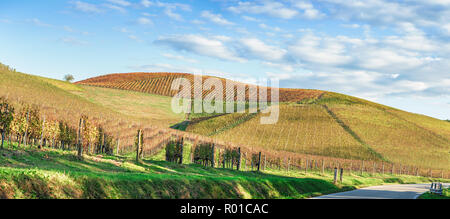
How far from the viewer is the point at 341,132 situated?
106m

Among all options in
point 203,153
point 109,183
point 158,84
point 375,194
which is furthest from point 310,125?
point 109,183

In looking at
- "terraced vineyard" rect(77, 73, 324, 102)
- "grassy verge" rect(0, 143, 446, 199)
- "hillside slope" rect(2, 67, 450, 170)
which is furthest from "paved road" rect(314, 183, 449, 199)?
"terraced vineyard" rect(77, 73, 324, 102)

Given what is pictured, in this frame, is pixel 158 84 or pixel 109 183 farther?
pixel 158 84

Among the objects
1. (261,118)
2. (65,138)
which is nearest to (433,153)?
(261,118)

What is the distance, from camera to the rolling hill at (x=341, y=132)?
92562 mm

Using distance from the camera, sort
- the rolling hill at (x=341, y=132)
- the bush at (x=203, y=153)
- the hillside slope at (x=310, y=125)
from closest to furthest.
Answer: the bush at (x=203, y=153) → the hillside slope at (x=310, y=125) → the rolling hill at (x=341, y=132)

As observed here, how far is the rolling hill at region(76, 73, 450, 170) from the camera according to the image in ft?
304

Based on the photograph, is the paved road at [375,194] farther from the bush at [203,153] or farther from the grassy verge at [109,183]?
the bush at [203,153]

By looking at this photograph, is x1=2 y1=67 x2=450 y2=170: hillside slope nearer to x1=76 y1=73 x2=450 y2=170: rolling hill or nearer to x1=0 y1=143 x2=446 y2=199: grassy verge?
x1=76 y1=73 x2=450 y2=170: rolling hill

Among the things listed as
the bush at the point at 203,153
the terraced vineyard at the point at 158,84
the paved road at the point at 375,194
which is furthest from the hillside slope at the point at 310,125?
the paved road at the point at 375,194

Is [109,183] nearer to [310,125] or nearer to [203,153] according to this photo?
[203,153]

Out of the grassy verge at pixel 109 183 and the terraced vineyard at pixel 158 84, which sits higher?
the terraced vineyard at pixel 158 84

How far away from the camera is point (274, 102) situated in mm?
144500
